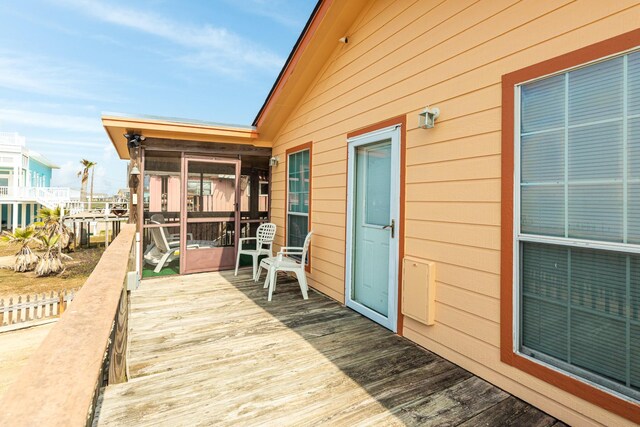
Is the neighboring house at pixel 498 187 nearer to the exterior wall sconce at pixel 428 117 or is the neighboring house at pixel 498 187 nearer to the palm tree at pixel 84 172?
the exterior wall sconce at pixel 428 117

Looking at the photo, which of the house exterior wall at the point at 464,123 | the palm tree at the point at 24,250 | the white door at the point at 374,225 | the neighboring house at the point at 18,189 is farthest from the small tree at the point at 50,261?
the house exterior wall at the point at 464,123

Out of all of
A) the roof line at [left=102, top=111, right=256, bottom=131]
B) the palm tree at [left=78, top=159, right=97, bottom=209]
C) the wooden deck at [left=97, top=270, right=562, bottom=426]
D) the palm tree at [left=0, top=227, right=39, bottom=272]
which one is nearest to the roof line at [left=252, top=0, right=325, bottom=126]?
the roof line at [left=102, top=111, right=256, bottom=131]

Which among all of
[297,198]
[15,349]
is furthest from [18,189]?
[297,198]

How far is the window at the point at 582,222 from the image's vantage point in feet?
5.18

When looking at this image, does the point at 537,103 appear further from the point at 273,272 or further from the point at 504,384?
the point at 273,272

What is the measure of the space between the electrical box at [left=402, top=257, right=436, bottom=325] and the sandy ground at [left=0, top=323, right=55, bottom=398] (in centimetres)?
580

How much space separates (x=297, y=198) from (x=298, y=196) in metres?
0.05

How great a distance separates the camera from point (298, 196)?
508 centimetres

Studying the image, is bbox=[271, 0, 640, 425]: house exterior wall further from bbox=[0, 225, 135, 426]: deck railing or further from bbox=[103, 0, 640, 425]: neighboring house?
bbox=[0, 225, 135, 426]: deck railing

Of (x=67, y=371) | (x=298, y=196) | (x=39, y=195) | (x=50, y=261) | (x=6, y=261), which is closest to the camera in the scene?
(x=67, y=371)

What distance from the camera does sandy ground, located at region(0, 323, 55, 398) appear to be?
524cm

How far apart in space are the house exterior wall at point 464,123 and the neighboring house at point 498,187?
10mm

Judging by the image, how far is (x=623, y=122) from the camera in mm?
1592

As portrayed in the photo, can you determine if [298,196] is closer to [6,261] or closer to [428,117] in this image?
[428,117]
